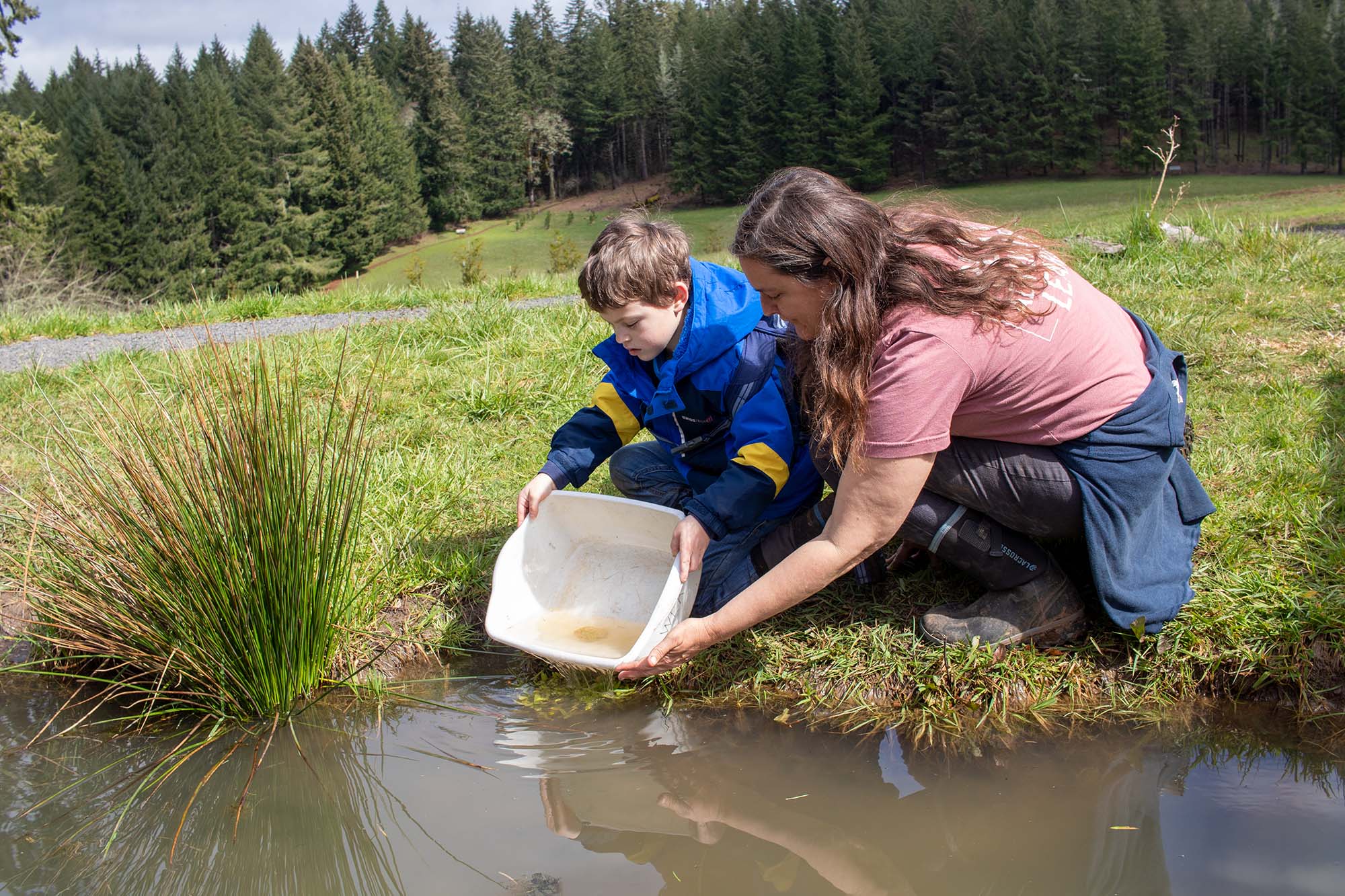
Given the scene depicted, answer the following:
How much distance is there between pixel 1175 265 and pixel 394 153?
5164cm

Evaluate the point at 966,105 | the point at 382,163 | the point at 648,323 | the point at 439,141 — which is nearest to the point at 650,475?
the point at 648,323

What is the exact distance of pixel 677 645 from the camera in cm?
212

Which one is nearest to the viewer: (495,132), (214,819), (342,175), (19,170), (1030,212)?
(214,819)

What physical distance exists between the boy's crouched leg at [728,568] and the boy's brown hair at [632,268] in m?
0.70

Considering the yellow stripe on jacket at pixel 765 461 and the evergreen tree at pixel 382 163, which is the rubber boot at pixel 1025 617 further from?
the evergreen tree at pixel 382 163

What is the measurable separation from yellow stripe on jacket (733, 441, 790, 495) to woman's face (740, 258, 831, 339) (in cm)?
39

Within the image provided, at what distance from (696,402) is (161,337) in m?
4.99

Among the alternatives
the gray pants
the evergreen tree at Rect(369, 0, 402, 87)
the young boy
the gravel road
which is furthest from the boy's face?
the evergreen tree at Rect(369, 0, 402, 87)

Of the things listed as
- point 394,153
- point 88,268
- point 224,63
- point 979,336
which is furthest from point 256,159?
point 979,336

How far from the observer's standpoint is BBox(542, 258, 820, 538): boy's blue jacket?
92.4 inches

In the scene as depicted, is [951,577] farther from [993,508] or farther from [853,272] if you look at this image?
[853,272]

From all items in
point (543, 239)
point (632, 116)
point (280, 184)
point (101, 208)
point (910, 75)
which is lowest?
point (543, 239)

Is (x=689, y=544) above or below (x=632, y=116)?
below

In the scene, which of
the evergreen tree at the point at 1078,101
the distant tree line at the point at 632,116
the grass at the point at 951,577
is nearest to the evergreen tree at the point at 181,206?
the distant tree line at the point at 632,116
